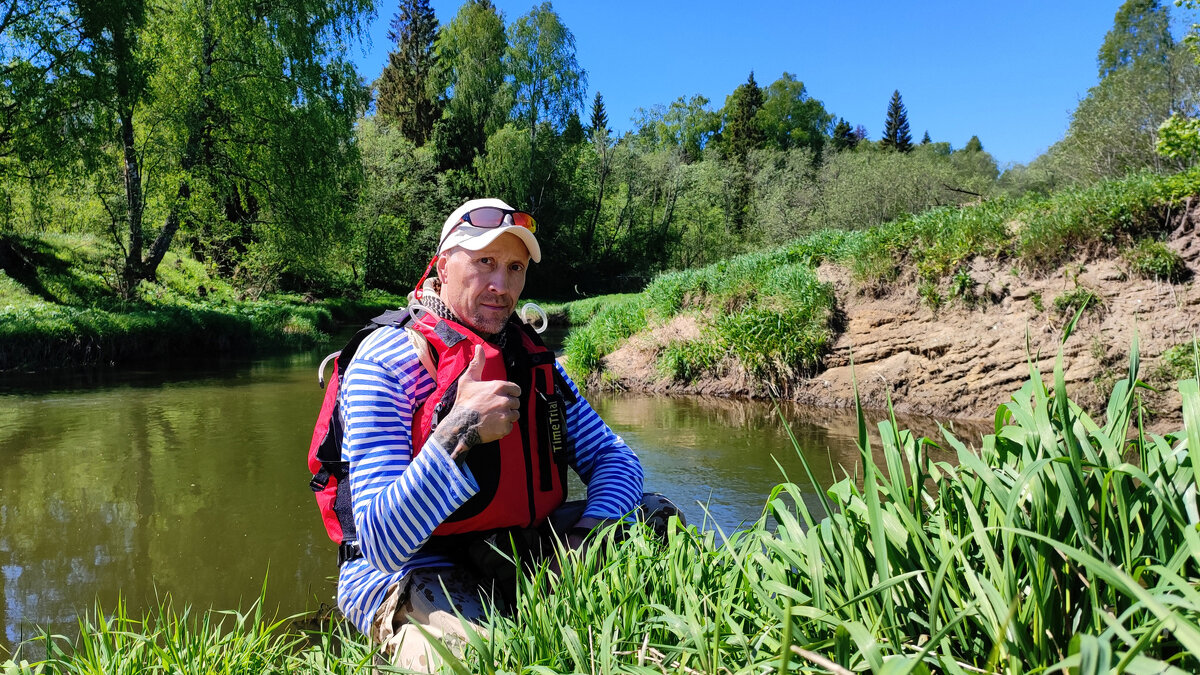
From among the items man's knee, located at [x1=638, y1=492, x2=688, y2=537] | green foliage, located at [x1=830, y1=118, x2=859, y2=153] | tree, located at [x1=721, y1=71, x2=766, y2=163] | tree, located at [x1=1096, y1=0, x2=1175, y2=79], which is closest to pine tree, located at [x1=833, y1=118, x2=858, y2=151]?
green foliage, located at [x1=830, y1=118, x2=859, y2=153]

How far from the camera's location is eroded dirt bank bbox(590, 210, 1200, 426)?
6574mm

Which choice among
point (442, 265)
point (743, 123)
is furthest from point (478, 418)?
point (743, 123)

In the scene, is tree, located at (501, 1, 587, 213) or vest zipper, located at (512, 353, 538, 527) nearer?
vest zipper, located at (512, 353, 538, 527)

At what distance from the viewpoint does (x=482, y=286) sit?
2660mm

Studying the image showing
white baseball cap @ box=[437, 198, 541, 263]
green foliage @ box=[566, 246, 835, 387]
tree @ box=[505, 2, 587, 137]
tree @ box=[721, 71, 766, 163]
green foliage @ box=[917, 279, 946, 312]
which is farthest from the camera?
tree @ box=[721, 71, 766, 163]

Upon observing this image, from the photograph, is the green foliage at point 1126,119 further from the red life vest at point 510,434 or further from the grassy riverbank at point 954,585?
the grassy riverbank at point 954,585

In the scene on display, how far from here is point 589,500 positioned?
2838mm

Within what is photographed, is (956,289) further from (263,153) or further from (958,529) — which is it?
(263,153)

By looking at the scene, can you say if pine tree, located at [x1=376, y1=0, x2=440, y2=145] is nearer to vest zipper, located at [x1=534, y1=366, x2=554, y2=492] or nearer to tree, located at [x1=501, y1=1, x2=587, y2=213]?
tree, located at [x1=501, y1=1, x2=587, y2=213]

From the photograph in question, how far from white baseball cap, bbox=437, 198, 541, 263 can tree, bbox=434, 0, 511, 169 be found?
1552 inches

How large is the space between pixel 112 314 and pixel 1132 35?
189 feet

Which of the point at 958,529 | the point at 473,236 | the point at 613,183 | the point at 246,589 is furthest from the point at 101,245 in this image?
the point at 613,183

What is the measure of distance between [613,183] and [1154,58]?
31.1 m

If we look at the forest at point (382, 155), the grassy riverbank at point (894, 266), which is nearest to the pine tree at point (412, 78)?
the forest at point (382, 155)
